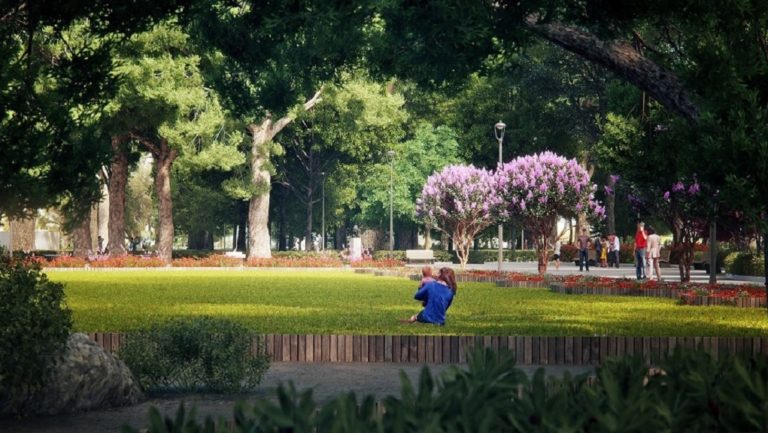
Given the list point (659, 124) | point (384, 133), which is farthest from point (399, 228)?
point (659, 124)

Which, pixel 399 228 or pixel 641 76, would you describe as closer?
pixel 641 76

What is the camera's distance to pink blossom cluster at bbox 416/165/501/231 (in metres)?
50.6

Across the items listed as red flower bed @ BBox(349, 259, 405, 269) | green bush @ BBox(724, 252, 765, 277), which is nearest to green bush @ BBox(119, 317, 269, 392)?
green bush @ BBox(724, 252, 765, 277)

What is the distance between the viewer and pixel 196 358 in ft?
41.3

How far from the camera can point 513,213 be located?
43188 millimetres

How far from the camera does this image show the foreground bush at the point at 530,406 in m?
3.21

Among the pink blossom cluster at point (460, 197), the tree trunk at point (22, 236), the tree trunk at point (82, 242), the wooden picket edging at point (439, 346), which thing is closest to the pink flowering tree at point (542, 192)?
the pink blossom cluster at point (460, 197)

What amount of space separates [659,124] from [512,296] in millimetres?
5906

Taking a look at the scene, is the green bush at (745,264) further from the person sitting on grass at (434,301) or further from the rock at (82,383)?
the rock at (82,383)

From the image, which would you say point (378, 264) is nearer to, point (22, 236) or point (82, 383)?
point (22, 236)

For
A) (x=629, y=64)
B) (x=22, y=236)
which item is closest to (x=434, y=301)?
(x=629, y=64)

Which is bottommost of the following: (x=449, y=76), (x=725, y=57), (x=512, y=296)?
(x=512, y=296)

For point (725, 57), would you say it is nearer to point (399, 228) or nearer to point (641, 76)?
point (641, 76)

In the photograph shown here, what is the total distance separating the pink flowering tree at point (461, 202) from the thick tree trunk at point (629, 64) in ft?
97.0
